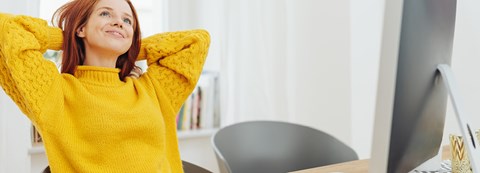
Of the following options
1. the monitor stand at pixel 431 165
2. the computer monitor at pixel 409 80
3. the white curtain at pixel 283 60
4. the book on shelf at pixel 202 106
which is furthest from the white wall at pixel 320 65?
the computer monitor at pixel 409 80

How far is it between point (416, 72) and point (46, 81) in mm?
589

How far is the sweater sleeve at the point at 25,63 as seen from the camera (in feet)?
2.52

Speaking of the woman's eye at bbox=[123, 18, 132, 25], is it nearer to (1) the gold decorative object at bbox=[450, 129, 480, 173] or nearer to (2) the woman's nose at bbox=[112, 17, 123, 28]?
(2) the woman's nose at bbox=[112, 17, 123, 28]

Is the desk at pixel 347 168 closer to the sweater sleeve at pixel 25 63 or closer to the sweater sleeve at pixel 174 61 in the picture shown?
the sweater sleeve at pixel 174 61

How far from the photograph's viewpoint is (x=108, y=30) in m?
0.86

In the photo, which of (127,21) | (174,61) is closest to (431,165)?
(174,61)

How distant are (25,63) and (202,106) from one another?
1.50 m

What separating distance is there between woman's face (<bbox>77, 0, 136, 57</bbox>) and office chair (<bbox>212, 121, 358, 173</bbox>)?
2.19 feet

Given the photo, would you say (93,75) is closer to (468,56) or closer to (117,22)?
(117,22)

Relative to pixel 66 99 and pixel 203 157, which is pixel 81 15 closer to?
pixel 66 99

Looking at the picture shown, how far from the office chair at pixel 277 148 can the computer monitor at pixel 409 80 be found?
0.81 metres

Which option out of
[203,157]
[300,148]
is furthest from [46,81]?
[203,157]

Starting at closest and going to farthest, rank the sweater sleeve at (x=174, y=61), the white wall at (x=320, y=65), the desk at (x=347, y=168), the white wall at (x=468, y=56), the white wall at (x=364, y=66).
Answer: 1. the sweater sleeve at (x=174, y=61)
2. the desk at (x=347, y=168)
3. the white wall at (x=468, y=56)
4. the white wall at (x=364, y=66)
5. the white wall at (x=320, y=65)

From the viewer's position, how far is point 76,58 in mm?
869
